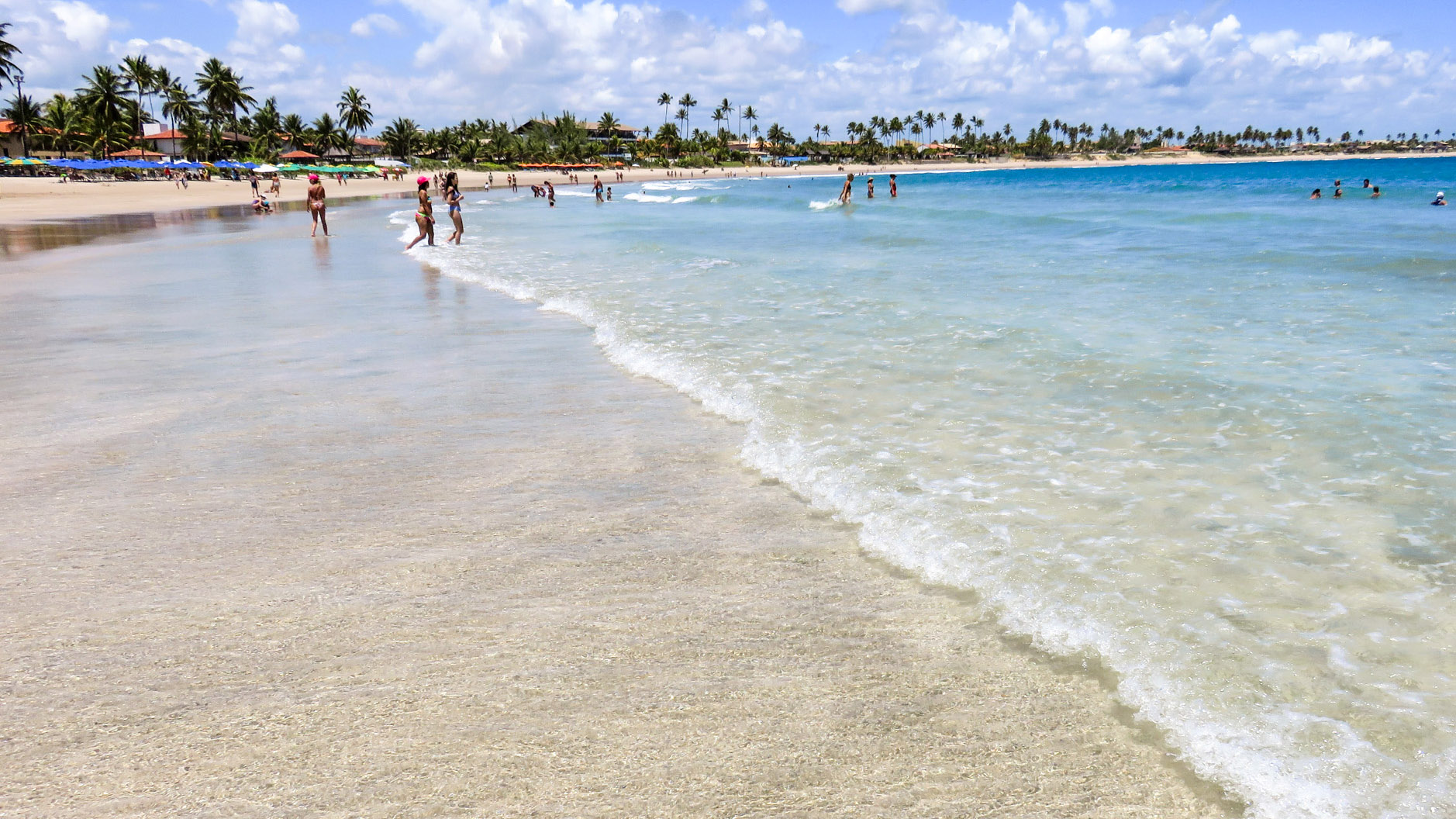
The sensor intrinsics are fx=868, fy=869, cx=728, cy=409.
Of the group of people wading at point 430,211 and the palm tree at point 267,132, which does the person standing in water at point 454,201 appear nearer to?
the group of people wading at point 430,211

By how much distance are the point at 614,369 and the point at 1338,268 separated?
48.1 feet

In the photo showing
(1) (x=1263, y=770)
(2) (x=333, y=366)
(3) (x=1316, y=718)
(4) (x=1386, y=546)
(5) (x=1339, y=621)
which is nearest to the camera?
(1) (x=1263, y=770)

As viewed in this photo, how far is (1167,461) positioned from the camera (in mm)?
5441

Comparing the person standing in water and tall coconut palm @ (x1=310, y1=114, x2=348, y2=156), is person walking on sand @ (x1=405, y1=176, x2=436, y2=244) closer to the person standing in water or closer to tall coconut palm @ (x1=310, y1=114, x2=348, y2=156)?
the person standing in water

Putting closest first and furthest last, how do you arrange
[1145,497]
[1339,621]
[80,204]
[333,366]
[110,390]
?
1. [1339,621]
2. [1145,497]
3. [110,390]
4. [333,366]
5. [80,204]

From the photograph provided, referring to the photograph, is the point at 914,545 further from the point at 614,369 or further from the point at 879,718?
the point at 614,369

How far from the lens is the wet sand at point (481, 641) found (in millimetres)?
2598

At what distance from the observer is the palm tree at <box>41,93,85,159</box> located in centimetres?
8850

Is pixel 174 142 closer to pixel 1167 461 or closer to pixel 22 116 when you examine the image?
pixel 22 116

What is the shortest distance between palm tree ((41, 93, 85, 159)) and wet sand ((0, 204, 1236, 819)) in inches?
4178

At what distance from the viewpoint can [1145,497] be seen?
15.9ft

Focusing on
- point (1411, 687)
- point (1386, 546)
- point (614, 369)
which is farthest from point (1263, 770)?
point (614, 369)

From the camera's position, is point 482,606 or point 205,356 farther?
point 205,356

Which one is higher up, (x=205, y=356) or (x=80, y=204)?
(x=80, y=204)
